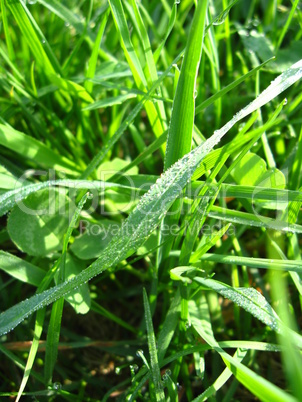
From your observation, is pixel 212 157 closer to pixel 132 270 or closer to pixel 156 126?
pixel 156 126

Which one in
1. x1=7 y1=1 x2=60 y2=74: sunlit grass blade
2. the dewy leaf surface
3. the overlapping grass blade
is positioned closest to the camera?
the overlapping grass blade

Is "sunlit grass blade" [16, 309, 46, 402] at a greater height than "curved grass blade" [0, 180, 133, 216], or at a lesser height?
lesser

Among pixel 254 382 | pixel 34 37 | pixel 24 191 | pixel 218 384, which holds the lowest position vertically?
pixel 218 384

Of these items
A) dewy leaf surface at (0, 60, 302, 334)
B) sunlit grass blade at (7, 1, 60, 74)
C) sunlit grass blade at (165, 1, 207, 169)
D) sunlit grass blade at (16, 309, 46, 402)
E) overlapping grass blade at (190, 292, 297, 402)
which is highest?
sunlit grass blade at (7, 1, 60, 74)

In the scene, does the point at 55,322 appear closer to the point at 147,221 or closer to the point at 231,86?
the point at 147,221

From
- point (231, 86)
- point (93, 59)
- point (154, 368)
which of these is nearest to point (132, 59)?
point (93, 59)

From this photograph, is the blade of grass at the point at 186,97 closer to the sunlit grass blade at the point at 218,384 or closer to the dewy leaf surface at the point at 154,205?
the dewy leaf surface at the point at 154,205

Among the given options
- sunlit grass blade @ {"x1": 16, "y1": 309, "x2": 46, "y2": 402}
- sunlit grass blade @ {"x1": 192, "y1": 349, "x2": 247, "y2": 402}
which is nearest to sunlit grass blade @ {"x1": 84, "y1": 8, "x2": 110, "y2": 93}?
sunlit grass blade @ {"x1": 16, "y1": 309, "x2": 46, "y2": 402}

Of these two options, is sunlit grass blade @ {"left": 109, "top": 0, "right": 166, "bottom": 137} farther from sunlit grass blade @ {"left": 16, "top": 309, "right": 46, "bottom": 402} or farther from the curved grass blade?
sunlit grass blade @ {"left": 16, "top": 309, "right": 46, "bottom": 402}
